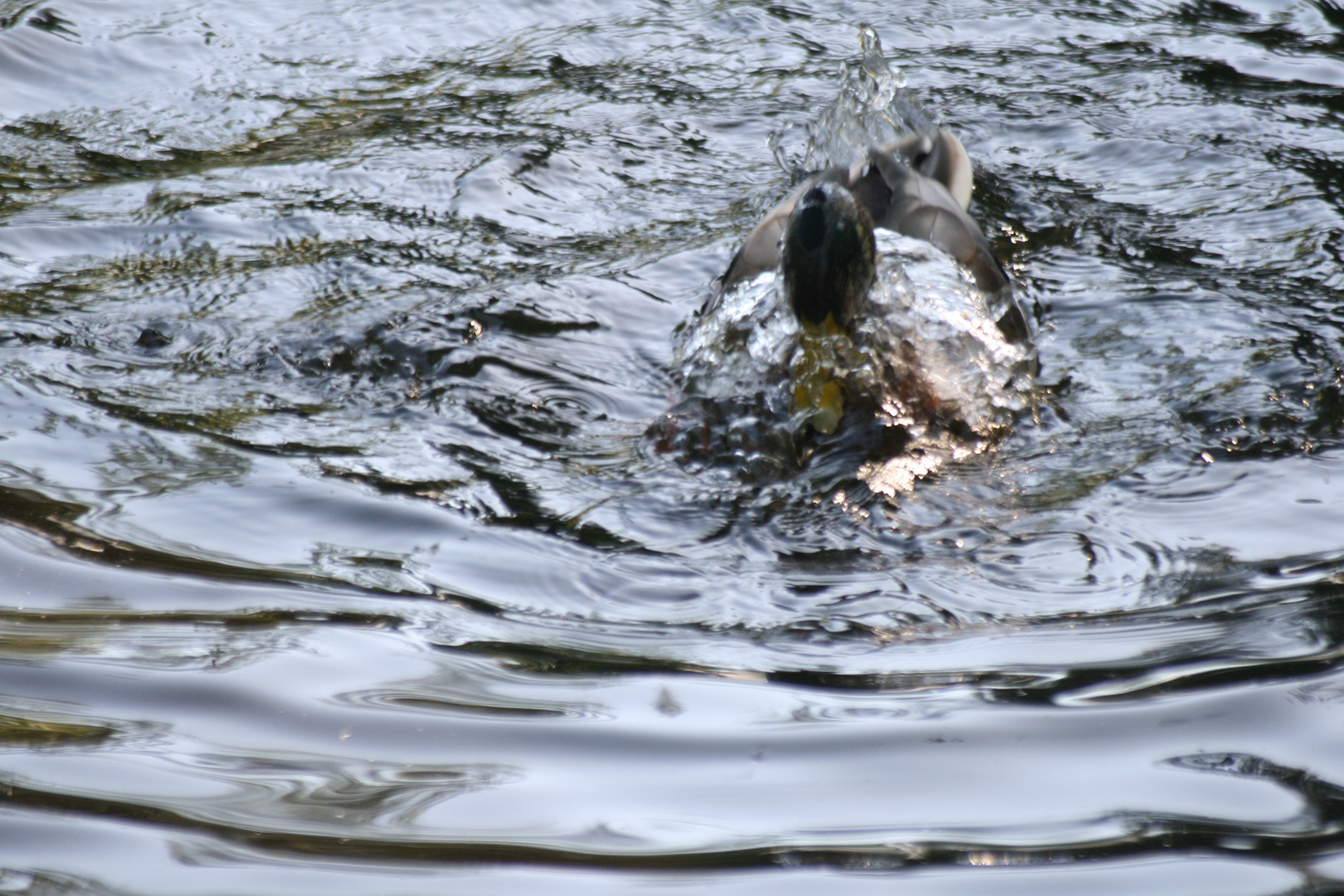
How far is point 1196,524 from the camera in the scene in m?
3.01

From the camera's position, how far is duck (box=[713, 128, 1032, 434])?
3.94 meters

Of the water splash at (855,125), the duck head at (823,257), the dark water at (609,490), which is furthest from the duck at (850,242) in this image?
the water splash at (855,125)

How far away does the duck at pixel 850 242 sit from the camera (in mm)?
3941

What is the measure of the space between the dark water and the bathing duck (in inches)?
11.6

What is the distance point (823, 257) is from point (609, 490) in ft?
3.49

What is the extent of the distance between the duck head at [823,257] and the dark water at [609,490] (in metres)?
0.56

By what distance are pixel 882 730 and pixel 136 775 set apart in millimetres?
1038

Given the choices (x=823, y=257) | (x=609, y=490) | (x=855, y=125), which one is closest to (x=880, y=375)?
(x=823, y=257)

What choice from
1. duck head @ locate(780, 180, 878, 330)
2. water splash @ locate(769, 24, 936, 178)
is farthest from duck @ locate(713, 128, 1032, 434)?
water splash @ locate(769, 24, 936, 178)

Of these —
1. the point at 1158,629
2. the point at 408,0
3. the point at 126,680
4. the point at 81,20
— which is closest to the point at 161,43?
the point at 81,20

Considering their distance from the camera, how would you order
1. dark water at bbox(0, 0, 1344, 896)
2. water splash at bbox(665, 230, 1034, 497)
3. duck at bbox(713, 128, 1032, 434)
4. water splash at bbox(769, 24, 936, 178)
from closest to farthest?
dark water at bbox(0, 0, 1344, 896) < water splash at bbox(665, 230, 1034, 497) < duck at bbox(713, 128, 1032, 434) < water splash at bbox(769, 24, 936, 178)

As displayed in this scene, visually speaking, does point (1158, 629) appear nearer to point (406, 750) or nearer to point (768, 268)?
point (406, 750)

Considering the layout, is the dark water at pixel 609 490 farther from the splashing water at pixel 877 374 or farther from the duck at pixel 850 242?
the duck at pixel 850 242

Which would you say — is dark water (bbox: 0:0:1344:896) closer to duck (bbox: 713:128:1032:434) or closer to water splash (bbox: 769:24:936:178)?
water splash (bbox: 769:24:936:178)
